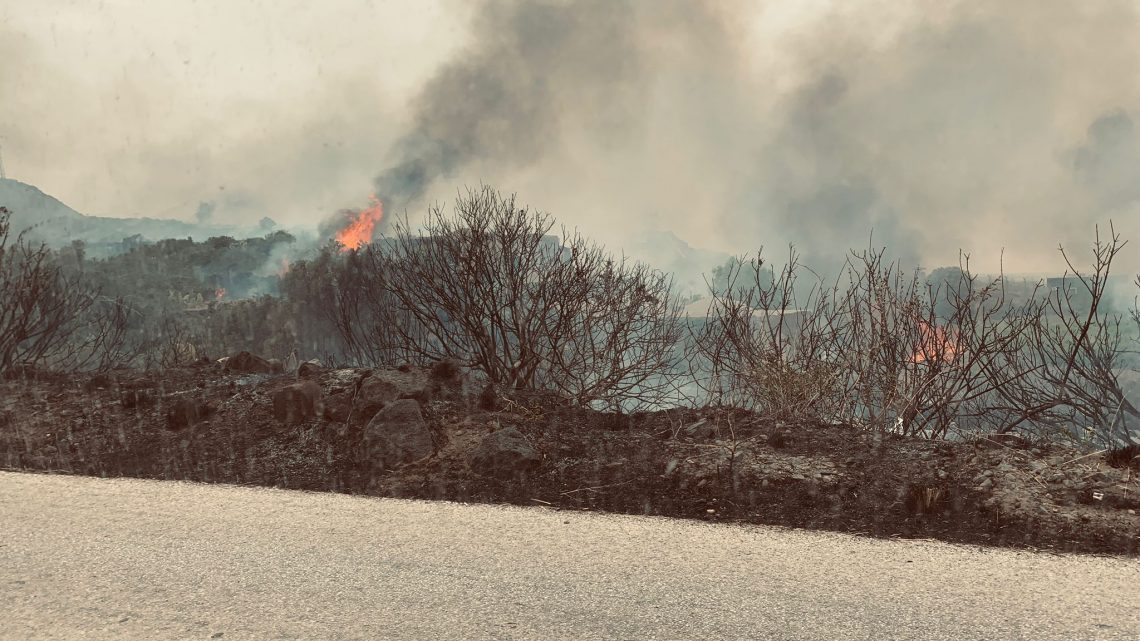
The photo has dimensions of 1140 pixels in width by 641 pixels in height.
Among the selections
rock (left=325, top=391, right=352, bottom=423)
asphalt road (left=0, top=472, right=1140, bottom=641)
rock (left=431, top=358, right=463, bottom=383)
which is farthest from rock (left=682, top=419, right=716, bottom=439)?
rock (left=325, top=391, right=352, bottom=423)

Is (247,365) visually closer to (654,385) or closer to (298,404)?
(298,404)

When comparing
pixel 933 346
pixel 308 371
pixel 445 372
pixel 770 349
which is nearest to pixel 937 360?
pixel 933 346

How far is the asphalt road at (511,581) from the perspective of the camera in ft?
14.2

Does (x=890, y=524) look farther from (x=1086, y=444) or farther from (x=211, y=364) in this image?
(x=211, y=364)

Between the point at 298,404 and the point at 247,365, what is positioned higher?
the point at 247,365

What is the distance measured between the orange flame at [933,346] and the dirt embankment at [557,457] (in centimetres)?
147

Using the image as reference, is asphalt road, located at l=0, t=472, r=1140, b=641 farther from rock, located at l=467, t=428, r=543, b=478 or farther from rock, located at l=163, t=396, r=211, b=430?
rock, located at l=163, t=396, r=211, b=430

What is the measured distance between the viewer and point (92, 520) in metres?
6.46

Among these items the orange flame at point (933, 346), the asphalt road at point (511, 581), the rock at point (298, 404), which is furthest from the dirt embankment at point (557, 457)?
the orange flame at point (933, 346)

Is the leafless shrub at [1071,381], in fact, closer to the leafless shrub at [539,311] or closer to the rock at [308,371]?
the leafless shrub at [539,311]

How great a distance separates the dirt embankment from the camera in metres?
6.28

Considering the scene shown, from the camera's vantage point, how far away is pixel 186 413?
9.66 m

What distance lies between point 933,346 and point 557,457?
13.5 ft

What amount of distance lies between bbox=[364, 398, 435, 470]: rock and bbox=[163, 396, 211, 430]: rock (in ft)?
7.73
